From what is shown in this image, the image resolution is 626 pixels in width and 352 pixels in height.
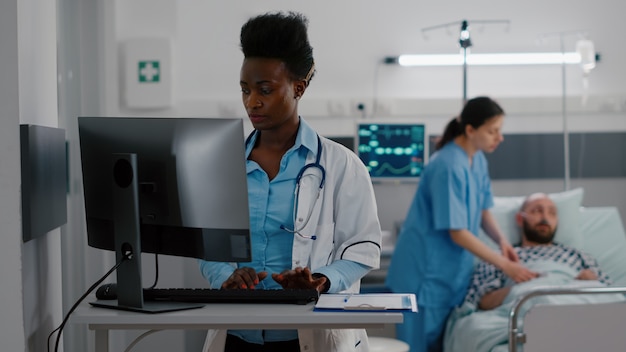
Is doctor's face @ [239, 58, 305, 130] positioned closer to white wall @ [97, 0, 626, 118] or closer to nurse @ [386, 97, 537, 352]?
nurse @ [386, 97, 537, 352]

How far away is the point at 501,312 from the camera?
4.17 metres

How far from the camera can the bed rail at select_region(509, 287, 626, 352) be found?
3162mm

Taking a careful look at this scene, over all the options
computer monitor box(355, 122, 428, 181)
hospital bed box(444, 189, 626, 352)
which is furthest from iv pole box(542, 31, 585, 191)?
computer monitor box(355, 122, 428, 181)

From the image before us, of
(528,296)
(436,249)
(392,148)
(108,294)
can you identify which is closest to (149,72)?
(392,148)

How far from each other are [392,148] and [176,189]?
3.35 meters

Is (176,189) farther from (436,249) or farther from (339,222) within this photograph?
(436,249)

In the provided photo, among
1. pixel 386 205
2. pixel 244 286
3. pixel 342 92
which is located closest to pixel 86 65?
pixel 342 92

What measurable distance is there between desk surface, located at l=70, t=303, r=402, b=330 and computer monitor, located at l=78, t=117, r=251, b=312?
0.09 metres

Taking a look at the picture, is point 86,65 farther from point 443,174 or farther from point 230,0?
point 443,174

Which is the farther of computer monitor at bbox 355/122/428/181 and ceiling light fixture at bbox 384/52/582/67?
ceiling light fixture at bbox 384/52/582/67

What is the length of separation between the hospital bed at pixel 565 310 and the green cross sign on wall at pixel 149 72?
1882 millimetres

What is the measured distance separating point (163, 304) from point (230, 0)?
11.7ft

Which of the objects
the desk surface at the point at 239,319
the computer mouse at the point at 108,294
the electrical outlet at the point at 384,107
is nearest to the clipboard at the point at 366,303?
the desk surface at the point at 239,319

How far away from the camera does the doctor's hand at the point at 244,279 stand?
6.34ft
